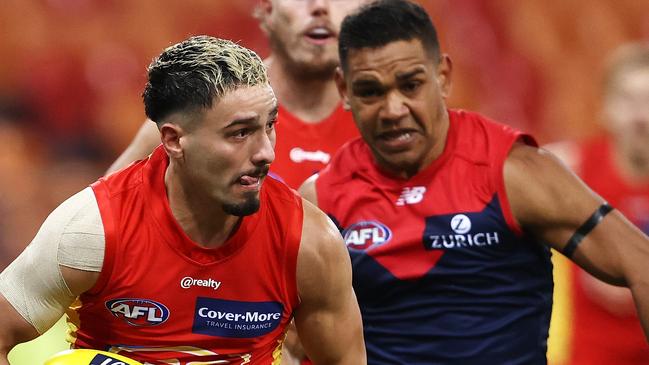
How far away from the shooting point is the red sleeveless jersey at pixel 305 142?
4.40 metres

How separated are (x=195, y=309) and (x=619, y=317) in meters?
2.12

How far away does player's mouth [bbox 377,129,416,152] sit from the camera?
12.1 feet

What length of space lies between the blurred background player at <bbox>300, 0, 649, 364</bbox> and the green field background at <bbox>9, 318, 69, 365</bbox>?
1.43m

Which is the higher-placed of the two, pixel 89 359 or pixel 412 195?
pixel 412 195

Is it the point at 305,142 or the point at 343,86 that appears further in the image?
the point at 305,142

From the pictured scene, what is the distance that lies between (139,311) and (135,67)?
15.5 feet

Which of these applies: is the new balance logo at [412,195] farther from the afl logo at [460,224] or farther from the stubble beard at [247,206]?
the stubble beard at [247,206]

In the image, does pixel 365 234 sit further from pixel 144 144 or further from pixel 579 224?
pixel 144 144

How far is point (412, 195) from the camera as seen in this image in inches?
146

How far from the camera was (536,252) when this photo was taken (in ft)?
12.0

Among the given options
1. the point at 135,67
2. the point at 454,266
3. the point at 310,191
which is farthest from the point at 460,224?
the point at 135,67

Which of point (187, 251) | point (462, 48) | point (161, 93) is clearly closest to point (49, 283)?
point (187, 251)

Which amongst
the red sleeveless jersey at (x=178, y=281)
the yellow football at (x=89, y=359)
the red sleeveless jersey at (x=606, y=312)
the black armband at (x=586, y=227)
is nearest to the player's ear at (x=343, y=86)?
the red sleeveless jersey at (x=178, y=281)

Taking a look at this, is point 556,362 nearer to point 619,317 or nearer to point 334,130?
point 619,317
